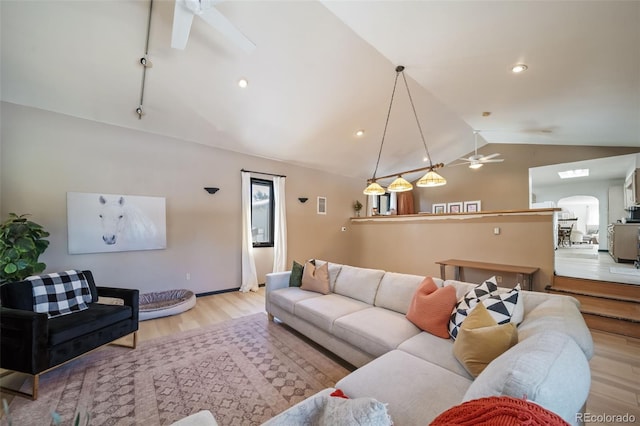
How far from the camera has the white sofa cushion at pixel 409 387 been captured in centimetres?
121

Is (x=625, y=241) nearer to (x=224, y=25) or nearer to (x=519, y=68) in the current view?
(x=519, y=68)

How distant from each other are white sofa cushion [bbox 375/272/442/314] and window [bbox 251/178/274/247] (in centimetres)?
328

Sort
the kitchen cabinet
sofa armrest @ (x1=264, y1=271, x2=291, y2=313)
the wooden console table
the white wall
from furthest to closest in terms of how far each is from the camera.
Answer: the white wall
the kitchen cabinet
the wooden console table
sofa armrest @ (x1=264, y1=271, x2=291, y2=313)

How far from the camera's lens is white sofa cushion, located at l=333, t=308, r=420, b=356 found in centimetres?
196

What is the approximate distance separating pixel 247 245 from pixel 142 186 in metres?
1.98

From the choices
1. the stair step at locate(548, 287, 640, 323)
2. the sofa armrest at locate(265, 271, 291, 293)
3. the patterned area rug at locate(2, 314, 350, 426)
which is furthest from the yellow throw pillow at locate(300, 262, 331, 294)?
the stair step at locate(548, 287, 640, 323)

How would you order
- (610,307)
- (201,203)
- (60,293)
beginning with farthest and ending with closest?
1. (201,203)
2. (610,307)
3. (60,293)

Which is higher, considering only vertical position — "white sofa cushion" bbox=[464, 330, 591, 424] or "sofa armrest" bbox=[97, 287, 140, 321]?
"white sofa cushion" bbox=[464, 330, 591, 424]

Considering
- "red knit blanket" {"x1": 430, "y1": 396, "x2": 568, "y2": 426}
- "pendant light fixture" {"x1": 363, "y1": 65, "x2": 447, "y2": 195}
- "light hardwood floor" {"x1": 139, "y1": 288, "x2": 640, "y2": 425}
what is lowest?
"light hardwood floor" {"x1": 139, "y1": 288, "x2": 640, "y2": 425}

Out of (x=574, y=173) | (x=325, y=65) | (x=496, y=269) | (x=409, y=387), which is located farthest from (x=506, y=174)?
(x=409, y=387)

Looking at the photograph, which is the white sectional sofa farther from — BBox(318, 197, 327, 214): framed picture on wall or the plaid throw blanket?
BBox(318, 197, 327, 214): framed picture on wall

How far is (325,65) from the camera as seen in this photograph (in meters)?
3.29

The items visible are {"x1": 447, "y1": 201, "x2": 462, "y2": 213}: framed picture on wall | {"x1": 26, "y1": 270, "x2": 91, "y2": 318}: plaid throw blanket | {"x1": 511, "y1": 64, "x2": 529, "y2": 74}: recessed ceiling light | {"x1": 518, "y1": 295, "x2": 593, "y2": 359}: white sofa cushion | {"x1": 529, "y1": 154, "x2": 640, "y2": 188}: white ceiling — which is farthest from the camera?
{"x1": 447, "y1": 201, "x2": 462, "y2": 213}: framed picture on wall
